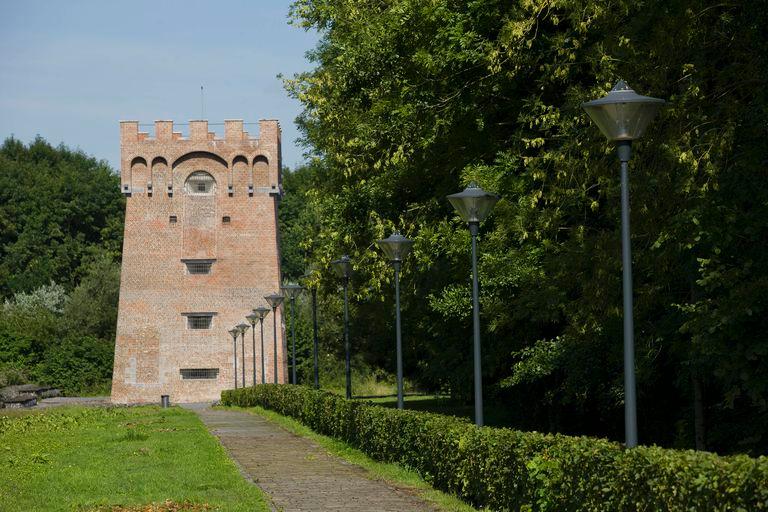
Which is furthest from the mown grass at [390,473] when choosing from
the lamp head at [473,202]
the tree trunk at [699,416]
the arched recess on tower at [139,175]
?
the arched recess on tower at [139,175]

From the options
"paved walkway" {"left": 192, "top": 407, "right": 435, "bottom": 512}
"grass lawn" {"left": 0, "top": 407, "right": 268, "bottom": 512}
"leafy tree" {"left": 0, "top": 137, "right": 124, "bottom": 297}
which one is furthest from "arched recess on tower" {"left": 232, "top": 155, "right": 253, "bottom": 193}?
"paved walkway" {"left": 192, "top": 407, "right": 435, "bottom": 512}

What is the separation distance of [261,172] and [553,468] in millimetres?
46266

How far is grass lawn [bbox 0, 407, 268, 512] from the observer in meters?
12.4

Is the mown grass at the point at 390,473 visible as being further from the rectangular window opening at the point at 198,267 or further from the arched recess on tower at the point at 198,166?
the arched recess on tower at the point at 198,166

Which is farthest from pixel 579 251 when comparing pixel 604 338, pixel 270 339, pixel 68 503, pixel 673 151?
pixel 270 339

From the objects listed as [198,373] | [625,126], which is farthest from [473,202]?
[198,373]

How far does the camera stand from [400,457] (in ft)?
51.2

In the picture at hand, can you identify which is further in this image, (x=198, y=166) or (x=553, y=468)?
(x=198, y=166)

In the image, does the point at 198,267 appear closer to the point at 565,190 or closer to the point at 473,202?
the point at 565,190

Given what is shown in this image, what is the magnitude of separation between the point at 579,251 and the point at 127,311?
39150mm

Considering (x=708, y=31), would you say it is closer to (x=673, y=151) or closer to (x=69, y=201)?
(x=673, y=151)

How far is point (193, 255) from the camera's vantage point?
2142 inches

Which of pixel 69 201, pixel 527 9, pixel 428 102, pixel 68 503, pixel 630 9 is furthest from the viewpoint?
pixel 69 201

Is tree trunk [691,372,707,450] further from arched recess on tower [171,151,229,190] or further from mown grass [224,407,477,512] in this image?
arched recess on tower [171,151,229,190]
